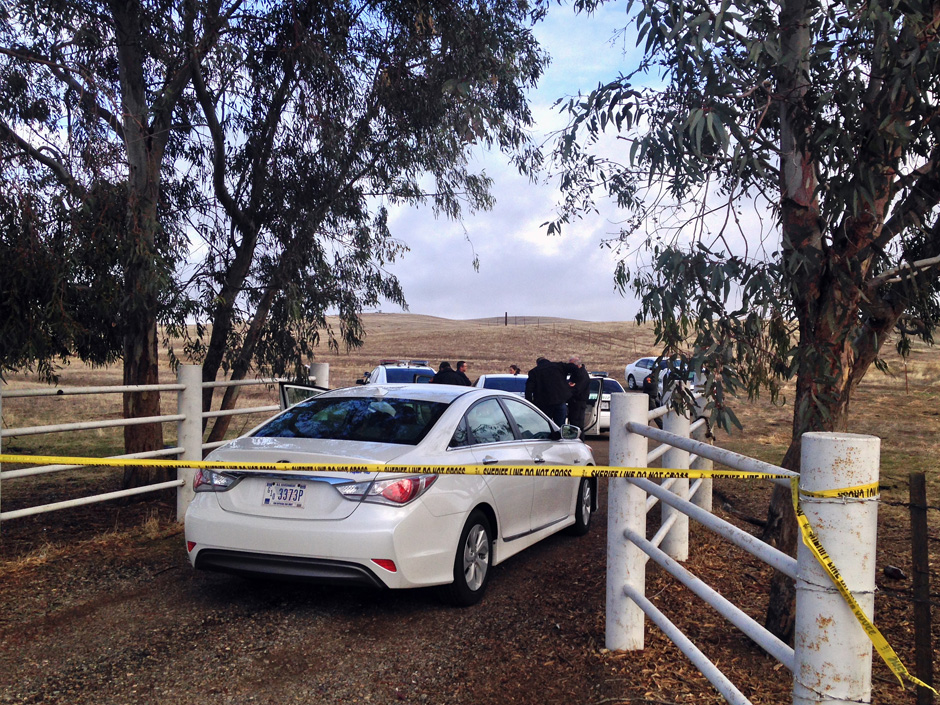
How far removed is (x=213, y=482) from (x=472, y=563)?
1.87m

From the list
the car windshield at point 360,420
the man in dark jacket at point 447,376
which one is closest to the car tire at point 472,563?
the car windshield at point 360,420

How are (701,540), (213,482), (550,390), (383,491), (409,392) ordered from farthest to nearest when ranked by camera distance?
1. (550,390)
2. (701,540)
3. (409,392)
4. (213,482)
5. (383,491)

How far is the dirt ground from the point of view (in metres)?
4.37

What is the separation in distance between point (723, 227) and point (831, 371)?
1058 mm

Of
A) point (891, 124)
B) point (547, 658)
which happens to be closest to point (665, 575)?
point (547, 658)

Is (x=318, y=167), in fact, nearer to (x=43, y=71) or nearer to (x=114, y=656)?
(x=43, y=71)

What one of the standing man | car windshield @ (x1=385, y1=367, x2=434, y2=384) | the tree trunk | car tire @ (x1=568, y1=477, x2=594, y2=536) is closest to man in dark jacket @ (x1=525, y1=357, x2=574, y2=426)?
the standing man

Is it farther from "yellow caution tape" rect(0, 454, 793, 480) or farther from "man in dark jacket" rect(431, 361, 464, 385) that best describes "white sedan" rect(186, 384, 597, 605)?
"man in dark jacket" rect(431, 361, 464, 385)

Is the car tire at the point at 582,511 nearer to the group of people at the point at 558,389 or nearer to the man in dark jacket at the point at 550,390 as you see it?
the group of people at the point at 558,389

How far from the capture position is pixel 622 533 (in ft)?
15.6

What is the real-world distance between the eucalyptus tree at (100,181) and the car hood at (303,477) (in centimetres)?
260

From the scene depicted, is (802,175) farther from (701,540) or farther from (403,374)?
(403,374)

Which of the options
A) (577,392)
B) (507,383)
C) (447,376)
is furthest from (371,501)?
(507,383)

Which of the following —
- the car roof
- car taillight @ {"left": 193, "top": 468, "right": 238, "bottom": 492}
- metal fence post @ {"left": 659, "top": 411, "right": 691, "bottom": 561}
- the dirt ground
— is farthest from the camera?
metal fence post @ {"left": 659, "top": 411, "right": 691, "bottom": 561}
